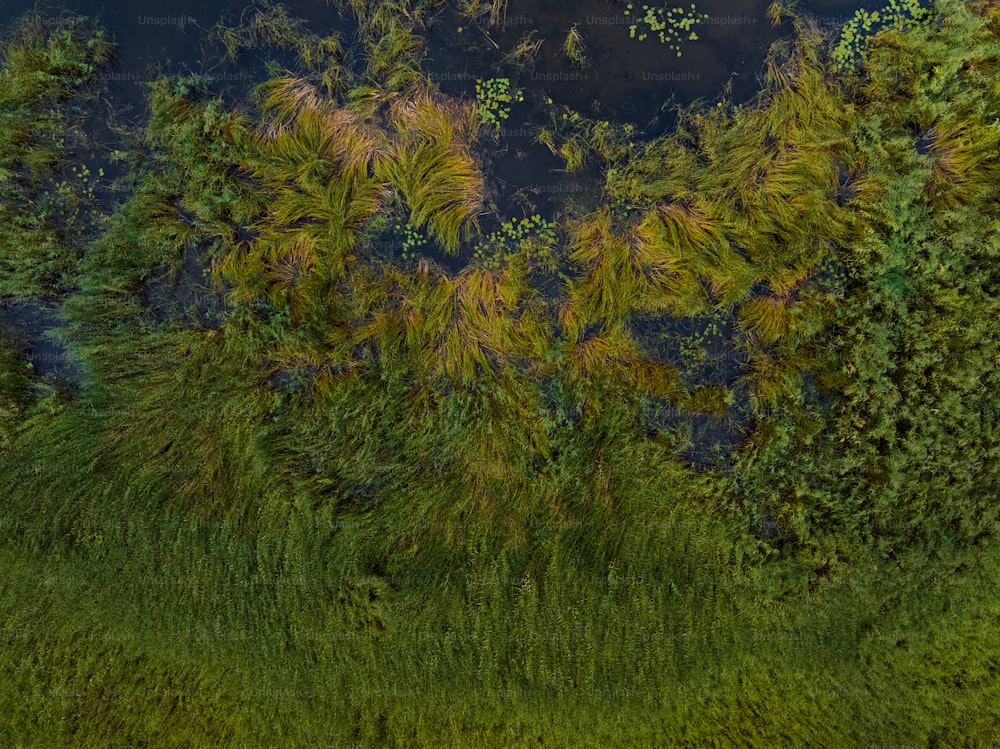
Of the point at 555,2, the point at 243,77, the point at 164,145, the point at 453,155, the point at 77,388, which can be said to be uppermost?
the point at 555,2

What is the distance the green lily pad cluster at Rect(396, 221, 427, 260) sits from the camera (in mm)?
4270

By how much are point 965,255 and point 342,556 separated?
5.09 meters

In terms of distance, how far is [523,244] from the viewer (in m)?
4.25

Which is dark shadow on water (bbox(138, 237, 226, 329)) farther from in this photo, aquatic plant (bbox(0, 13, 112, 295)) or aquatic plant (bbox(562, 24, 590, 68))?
aquatic plant (bbox(562, 24, 590, 68))

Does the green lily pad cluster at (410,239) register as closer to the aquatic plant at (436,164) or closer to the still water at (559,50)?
the aquatic plant at (436,164)

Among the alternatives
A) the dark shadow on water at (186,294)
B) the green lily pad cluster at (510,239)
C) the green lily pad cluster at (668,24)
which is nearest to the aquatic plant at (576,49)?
the green lily pad cluster at (668,24)

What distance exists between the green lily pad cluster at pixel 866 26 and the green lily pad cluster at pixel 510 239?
2.48m

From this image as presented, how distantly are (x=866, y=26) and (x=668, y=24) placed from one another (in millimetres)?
1440

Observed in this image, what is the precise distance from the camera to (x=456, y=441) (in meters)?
4.25

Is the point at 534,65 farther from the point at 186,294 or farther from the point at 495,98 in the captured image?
the point at 186,294

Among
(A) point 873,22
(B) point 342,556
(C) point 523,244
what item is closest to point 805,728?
(B) point 342,556

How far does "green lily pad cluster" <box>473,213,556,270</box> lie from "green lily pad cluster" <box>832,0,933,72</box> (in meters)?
2.48

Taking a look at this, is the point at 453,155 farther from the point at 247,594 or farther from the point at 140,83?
the point at 247,594

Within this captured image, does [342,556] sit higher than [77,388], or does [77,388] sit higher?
[77,388]
